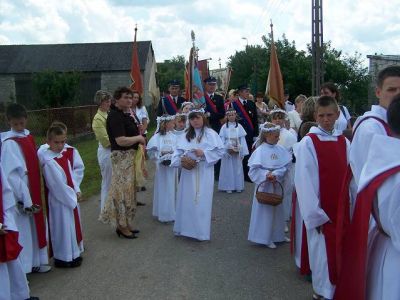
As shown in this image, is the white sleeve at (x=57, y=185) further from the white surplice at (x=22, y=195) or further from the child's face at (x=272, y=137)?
the child's face at (x=272, y=137)

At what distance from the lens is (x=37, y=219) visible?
556 cm

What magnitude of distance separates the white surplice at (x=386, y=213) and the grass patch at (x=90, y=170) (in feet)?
26.3

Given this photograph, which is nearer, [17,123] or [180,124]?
[17,123]

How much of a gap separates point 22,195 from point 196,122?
9.24 ft

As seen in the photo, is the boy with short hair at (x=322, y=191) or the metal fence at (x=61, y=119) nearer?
the boy with short hair at (x=322, y=191)

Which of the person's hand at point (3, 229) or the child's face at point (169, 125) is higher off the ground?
the child's face at point (169, 125)

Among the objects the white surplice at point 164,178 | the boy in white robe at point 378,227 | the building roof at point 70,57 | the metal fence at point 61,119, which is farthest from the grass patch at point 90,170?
the building roof at point 70,57

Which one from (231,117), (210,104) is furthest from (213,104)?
(231,117)

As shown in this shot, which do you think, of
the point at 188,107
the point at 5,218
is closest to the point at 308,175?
the point at 5,218

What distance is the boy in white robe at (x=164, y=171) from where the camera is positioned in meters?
8.06

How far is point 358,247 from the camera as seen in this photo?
2936mm

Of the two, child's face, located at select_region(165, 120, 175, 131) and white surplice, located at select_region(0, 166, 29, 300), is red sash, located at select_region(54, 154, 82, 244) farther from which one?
child's face, located at select_region(165, 120, 175, 131)

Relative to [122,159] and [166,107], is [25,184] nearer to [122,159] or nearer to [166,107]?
[122,159]

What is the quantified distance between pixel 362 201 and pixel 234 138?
7.94 metres
